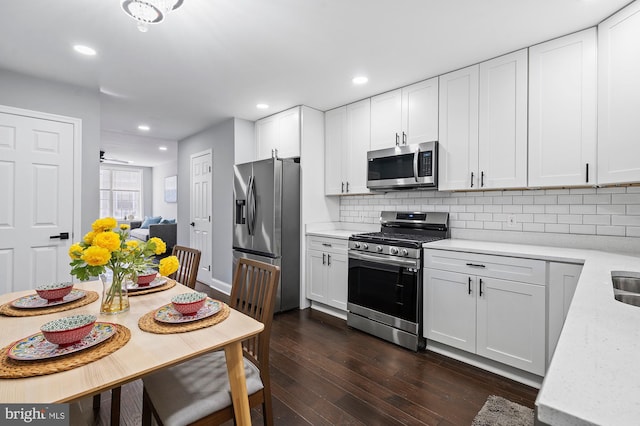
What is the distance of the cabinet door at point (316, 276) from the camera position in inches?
141

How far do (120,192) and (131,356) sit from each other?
10.5m

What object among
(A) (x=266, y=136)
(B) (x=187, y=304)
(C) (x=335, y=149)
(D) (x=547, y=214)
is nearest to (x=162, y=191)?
(A) (x=266, y=136)

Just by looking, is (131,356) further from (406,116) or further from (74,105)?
(74,105)

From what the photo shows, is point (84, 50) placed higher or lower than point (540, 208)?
higher

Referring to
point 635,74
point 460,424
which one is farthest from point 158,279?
point 635,74

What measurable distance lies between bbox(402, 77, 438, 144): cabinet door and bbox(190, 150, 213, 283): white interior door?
305cm

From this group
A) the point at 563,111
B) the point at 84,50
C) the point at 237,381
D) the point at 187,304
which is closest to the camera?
the point at 237,381

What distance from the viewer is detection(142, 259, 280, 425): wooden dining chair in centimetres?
118

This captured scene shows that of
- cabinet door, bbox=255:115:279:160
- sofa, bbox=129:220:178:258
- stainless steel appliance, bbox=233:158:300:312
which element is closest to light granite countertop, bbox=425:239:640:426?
stainless steel appliance, bbox=233:158:300:312

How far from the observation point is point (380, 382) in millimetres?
2184

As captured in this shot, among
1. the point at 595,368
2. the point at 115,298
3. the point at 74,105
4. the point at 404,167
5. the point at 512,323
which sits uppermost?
the point at 74,105

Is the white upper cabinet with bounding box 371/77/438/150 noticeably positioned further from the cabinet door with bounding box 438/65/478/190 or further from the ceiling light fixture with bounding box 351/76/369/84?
the ceiling light fixture with bounding box 351/76/369/84

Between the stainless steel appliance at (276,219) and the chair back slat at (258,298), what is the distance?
1.76 meters

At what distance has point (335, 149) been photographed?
387cm
